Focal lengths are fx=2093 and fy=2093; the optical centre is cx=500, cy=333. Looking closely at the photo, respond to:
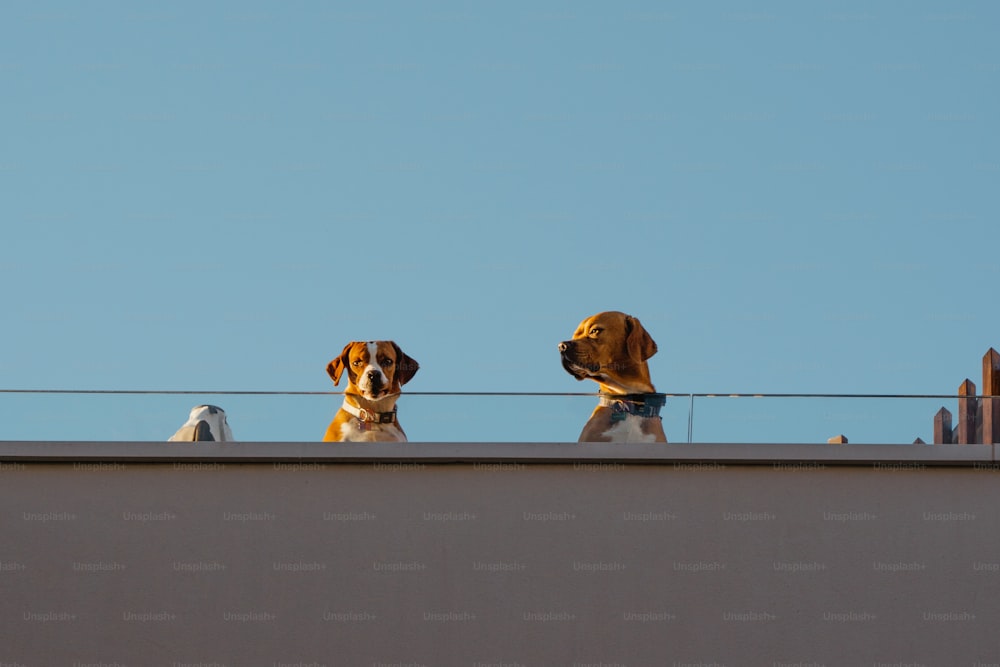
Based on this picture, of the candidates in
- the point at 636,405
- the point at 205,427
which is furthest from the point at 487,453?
the point at 205,427

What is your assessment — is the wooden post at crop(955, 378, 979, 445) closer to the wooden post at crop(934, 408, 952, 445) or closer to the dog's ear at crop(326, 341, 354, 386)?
the wooden post at crop(934, 408, 952, 445)

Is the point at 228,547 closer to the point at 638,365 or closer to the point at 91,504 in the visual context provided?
the point at 91,504

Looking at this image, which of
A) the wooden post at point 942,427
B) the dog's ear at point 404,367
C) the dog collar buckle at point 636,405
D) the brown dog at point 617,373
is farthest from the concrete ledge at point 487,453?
the dog's ear at point 404,367

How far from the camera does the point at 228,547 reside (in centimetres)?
1617

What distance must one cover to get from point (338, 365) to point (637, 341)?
2.63 metres

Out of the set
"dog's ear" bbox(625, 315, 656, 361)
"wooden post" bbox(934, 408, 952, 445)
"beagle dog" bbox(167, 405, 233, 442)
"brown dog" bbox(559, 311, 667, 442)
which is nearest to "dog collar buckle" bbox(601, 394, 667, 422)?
"brown dog" bbox(559, 311, 667, 442)

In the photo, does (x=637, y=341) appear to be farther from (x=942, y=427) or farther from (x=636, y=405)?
(x=942, y=427)

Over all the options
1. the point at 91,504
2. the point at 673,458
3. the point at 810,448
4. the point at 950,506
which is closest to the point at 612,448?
the point at 673,458

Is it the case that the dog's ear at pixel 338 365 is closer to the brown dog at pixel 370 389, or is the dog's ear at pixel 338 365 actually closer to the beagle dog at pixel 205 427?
the brown dog at pixel 370 389

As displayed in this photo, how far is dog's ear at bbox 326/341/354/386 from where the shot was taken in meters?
18.3

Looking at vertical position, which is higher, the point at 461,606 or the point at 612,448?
the point at 612,448

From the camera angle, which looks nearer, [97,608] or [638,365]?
[97,608]

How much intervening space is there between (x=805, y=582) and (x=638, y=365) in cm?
288

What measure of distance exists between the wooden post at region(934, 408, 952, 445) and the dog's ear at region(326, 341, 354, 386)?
5.11 m
